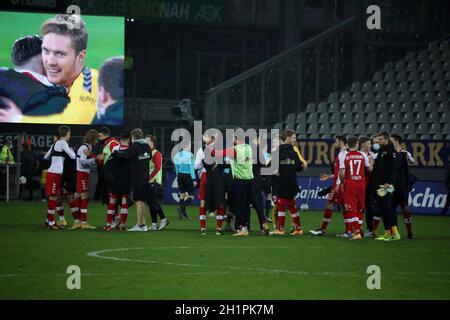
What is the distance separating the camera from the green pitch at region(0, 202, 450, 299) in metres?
13.8

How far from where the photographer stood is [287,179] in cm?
2328

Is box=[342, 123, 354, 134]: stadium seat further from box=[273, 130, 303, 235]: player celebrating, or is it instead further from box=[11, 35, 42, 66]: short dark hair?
box=[273, 130, 303, 235]: player celebrating

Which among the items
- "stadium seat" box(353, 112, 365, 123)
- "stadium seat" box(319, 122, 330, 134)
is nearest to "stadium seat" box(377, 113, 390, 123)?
"stadium seat" box(353, 112, 365, 123)

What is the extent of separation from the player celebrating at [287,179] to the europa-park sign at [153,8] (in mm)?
21336

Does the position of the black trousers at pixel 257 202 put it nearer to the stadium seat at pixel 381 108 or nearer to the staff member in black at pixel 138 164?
the staff member in black at pixel 138 164

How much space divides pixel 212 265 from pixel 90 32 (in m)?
24.0

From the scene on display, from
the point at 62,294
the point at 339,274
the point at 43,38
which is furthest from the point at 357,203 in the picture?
the point at 43,38

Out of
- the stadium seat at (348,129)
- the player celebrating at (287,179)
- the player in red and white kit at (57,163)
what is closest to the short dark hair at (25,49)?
the stadium seat at (348,129)

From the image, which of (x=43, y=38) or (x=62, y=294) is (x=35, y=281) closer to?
(x=62, y=294)

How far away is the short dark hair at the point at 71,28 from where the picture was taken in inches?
1529

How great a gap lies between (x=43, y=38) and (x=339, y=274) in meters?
25.3

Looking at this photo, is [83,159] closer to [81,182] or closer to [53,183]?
[81,182]

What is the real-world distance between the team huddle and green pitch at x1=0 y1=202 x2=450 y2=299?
653mm
